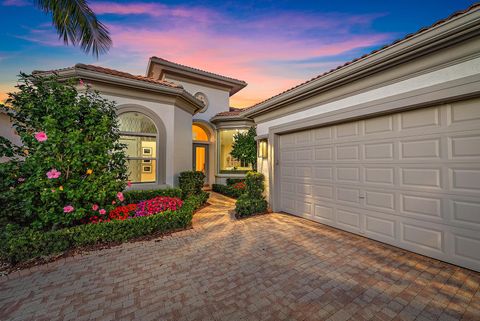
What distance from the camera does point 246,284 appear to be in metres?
2.62

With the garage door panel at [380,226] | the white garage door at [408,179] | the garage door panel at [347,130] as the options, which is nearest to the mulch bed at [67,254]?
the white garage door at [408,179]

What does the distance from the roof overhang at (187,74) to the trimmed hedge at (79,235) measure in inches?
381

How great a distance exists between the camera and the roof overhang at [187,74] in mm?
11026

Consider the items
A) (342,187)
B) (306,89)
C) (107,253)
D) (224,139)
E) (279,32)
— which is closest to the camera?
(107,253)

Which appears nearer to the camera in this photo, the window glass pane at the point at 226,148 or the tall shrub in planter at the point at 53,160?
the tall shrub in planter at the point at 53,160

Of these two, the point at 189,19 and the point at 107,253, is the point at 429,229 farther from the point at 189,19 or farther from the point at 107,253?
the point at 189,19

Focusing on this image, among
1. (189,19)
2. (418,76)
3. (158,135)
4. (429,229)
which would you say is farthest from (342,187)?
(189,19)

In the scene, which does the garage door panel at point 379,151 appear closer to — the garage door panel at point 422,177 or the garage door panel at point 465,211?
the garage door panel at point 422,177

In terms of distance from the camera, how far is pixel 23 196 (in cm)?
366

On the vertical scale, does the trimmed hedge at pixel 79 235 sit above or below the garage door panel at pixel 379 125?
below

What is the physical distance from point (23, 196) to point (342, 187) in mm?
6789

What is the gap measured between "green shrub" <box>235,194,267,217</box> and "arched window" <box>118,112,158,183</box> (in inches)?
133

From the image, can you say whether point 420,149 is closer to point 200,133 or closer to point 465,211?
point 465,211

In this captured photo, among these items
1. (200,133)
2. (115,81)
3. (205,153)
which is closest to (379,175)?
(115,81)
